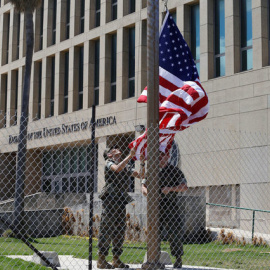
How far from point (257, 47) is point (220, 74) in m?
2.36

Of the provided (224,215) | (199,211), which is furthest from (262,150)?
(199,211)

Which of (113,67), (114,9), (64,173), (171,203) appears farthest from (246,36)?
(171,203)

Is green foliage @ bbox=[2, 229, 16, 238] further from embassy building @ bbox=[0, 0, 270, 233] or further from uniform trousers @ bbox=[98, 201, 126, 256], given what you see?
uniform trousers @ bbox=[98, 201, 126, 256]

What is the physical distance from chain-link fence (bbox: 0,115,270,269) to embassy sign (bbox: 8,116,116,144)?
0.06 metres

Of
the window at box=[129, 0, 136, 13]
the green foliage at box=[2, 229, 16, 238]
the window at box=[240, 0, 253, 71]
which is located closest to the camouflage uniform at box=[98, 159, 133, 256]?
the green foliage at box=[2, 229, 16, 238]

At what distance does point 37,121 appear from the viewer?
34.9m

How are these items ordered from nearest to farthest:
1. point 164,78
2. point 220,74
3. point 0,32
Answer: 1. point 164,78
2. point 220,74
3. point 0,32

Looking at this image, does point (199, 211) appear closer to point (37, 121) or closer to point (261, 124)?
point (261, 124)

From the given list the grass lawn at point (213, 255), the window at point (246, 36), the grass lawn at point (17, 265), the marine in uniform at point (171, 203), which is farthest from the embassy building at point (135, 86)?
the marine in uniform at point (171, 203)

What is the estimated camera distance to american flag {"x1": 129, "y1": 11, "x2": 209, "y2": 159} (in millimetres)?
8773

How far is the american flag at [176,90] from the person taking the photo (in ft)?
28.8

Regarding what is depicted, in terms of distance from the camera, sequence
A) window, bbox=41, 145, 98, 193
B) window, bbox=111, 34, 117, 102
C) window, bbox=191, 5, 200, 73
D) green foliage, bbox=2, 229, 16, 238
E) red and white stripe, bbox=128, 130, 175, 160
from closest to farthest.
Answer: red and white stripe, bbox=128, 130, 175, 160
green foliage, bbox=2, 229, 16, 238
window, bbox=191, 5, 200, 73
window, bbox=111, 34, 117, 102
window, bbox=41, 145, 98, 193

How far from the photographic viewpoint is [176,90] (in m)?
9.01

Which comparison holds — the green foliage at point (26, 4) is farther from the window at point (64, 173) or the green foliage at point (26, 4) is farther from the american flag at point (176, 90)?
the american flag at point (176, 90)
